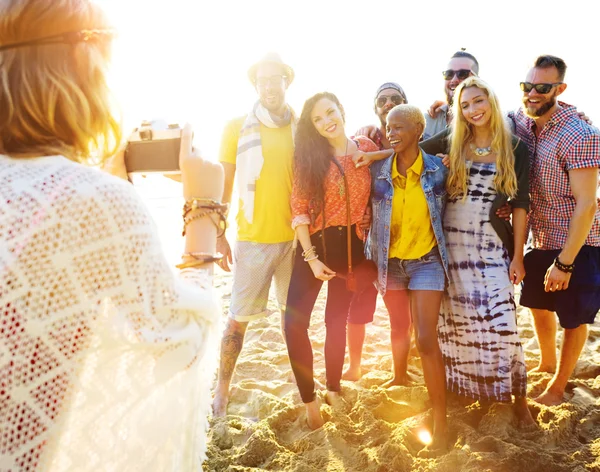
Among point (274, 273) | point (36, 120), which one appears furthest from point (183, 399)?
point (274, 273)

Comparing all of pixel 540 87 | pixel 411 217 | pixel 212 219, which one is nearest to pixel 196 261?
pixel 212 219

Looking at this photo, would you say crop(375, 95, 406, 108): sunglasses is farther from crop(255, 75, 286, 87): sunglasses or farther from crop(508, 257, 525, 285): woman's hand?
crop(508, 257, 525, 285): woman's hand

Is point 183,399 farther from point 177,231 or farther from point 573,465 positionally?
point 177,231

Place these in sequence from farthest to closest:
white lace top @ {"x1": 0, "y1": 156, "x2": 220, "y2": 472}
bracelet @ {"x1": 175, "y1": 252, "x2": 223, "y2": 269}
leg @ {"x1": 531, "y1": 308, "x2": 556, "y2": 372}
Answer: leg @ {"x1": 531, "y1": 308, "x2": 556, "y2": 372}
bracelet @ {"x1": 175, "y1": 252, "x2": 223, "y2": 269}
white lace top @ {"x1": 0, "y1": 156, "x2": 220, "y2": 472}

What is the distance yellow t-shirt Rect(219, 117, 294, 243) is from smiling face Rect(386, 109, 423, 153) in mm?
765

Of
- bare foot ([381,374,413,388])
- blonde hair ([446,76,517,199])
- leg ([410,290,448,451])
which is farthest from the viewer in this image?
bare foot ([381,374,413,388])

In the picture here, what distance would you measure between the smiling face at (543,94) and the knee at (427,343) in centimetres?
174

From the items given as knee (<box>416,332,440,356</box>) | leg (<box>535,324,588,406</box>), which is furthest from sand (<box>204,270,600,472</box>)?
knee (<box>416,332,440,356</box>)

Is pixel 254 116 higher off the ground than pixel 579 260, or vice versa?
pixel 254 116

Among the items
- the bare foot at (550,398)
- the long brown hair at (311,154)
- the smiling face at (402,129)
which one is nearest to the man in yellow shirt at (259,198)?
the long brown hair at (311,154)

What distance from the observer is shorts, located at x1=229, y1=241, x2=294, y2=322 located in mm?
3254

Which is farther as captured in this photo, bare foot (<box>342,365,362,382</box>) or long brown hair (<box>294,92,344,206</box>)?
bare foot (<box>342,365,362,382</box>)

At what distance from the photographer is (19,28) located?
0.84 meters

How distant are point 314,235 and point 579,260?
1.89m
